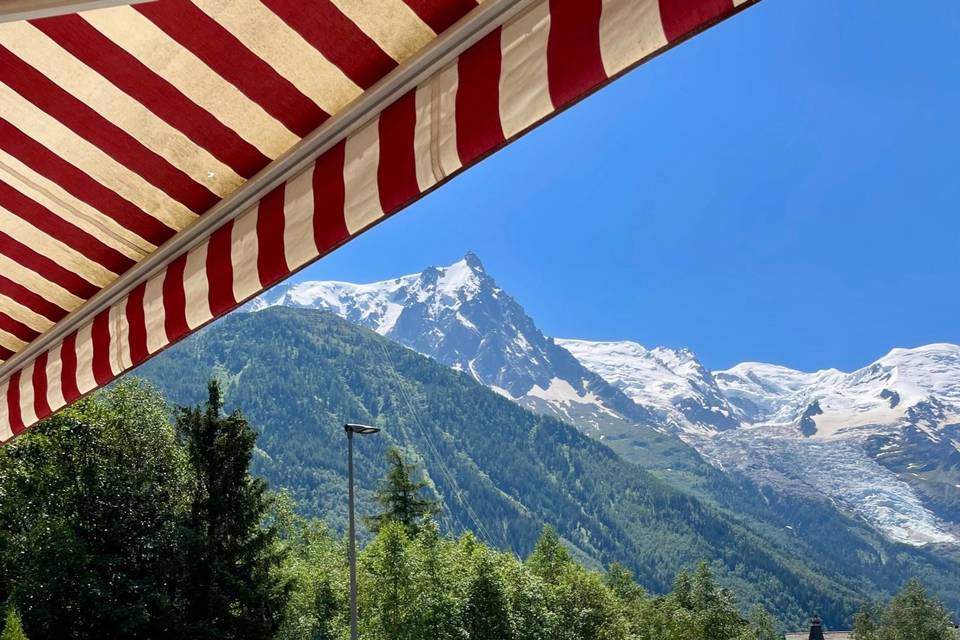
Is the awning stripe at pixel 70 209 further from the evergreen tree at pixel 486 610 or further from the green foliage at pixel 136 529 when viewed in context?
the evergreen tree at pixel 486 610

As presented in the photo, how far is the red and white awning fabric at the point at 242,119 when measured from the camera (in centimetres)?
130

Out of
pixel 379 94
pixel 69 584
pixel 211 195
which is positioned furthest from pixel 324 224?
pixel 69 584

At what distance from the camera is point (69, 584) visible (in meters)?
24.6

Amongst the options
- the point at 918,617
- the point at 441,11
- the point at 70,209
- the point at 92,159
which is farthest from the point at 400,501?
the point at 918,617

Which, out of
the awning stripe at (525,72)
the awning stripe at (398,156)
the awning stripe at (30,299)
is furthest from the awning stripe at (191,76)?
the awning stripe at (30,299)

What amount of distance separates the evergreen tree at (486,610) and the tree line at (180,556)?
0.04m

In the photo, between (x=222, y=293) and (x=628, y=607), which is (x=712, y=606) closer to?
(x=628, y=607)

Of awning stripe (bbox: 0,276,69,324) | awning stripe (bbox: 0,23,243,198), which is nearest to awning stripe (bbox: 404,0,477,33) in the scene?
awning stripe (bbox: 0,23,243,198)

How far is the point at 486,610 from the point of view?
1362 inches

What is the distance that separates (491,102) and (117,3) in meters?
0.56

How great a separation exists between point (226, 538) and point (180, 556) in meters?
1.59

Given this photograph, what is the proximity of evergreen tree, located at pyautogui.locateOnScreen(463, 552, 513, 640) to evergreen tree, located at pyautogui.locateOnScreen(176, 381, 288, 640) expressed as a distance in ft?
28.4

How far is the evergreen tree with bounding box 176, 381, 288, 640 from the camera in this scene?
26281 millimetres

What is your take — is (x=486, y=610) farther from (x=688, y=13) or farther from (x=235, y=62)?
(x=688, y=13)
